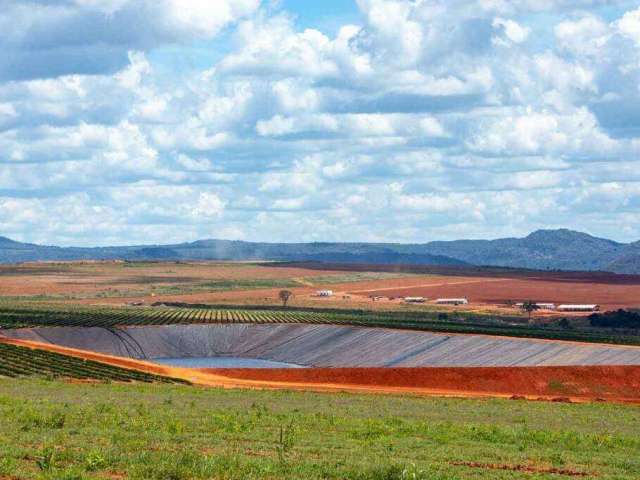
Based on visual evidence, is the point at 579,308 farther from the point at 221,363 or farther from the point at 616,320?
the point at 221,363

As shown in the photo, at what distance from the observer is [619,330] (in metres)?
141

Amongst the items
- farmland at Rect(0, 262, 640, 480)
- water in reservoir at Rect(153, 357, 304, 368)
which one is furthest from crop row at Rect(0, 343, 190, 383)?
water in reservoir at Rect(153, 357, 304, 368)

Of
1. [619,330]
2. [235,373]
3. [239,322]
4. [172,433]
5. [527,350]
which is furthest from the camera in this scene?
[619,330]

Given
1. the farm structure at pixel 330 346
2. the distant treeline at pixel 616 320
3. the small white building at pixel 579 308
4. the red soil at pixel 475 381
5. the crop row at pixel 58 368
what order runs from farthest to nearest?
1. the small white building at pixel 579 308
2. the distant treeline at pixel 616 320
3. the farm structure at pixel 330 346
4. the red soil at pixel 475 381
5. the crop row at pixel 58 368

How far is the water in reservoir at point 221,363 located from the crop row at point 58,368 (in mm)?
24958

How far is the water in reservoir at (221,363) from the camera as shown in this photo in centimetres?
10856

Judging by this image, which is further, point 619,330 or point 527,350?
point 619,330

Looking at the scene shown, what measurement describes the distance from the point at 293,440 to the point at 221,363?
8548cm

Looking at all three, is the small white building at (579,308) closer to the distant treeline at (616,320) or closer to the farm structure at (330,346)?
the distant treeline at (616,320)

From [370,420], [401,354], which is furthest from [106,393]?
[401,354]

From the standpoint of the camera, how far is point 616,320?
14762 cm

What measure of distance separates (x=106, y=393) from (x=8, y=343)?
4953cm

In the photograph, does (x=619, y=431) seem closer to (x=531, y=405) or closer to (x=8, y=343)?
(x=531, y=405)

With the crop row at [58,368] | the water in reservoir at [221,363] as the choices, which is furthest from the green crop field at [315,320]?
the crop row at [58,368]
